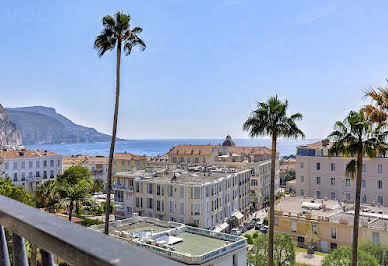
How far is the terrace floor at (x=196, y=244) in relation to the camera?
987 inches

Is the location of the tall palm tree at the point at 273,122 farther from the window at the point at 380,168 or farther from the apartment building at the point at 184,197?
the window at the point at 380,168

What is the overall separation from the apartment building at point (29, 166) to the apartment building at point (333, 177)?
51.9m

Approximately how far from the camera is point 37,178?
69688 mm

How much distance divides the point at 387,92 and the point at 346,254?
1947 cm

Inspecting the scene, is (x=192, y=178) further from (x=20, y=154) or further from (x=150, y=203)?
(x=20, y=154)

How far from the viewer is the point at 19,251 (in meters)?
1.80

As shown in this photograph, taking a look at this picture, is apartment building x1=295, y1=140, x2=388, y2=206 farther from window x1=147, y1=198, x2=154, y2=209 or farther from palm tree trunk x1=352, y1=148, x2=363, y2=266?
palm tree trunk x1=352, y1=148, x2=363, y2=266

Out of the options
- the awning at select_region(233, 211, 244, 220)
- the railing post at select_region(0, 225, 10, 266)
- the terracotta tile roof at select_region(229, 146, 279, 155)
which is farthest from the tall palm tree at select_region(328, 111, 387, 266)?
the terracotta tile roof at select_region(229, 146, 279, 155)

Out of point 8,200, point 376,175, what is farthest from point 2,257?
point 376,175

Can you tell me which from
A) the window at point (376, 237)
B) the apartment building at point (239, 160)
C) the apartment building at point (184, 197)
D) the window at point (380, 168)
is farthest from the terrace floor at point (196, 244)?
the window at point (380, 168)

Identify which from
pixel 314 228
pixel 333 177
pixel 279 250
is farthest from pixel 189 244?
pixel 333 177

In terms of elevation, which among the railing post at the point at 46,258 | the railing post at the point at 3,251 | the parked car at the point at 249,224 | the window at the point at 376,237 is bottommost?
the parked car at the point at 249,224

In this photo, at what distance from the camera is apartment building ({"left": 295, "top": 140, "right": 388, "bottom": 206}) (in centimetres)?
5772

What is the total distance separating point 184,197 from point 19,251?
43294 millimetres
